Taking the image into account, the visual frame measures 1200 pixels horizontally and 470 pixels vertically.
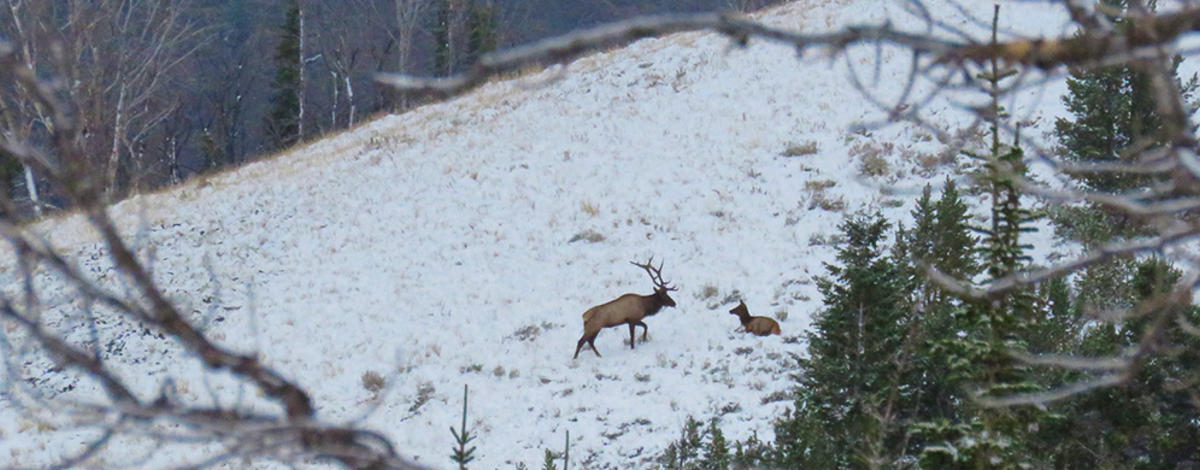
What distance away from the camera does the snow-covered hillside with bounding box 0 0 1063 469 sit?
11.3 meters

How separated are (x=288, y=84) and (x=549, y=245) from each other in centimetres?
2964

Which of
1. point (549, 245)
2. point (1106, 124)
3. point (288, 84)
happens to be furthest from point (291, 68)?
point (1106, 124)

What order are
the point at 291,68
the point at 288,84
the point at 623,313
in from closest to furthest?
1. the point at 623,313
2. the point at 288,84
3. the point at 291,68

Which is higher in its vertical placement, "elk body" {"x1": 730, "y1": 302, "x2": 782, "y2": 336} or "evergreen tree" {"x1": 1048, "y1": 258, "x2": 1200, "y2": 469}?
"evergreen tree" {"x1": 1048, "y1": 258, "x2": 1200, "y2": 469}

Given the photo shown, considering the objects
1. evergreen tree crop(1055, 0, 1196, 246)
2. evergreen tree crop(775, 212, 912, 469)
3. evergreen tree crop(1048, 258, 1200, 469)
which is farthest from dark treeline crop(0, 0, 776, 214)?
evergreen tree crop(1048, 258, 1200, 469)

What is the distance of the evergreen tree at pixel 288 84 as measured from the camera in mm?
41969

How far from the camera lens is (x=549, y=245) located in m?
16.1

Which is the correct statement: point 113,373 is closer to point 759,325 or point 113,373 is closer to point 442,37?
point 759,325

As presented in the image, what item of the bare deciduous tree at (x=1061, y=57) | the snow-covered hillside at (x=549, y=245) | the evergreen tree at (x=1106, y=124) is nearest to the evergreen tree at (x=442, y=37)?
the snow-covered hillside at (x=549, y=245)

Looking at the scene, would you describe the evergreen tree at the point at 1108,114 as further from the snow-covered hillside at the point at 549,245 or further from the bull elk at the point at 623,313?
the bull elk at the point at 623,313

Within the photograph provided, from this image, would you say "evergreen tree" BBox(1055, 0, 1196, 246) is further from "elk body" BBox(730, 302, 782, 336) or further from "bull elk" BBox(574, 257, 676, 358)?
"bull elk" BBox(574, 257, 676, 358)

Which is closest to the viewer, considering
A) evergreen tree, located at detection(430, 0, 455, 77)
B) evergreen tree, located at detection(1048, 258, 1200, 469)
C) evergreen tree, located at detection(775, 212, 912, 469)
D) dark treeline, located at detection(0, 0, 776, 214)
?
evergreen tree, located at detection(1048, 258, 1200, 469)

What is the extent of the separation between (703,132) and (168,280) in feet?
33.0

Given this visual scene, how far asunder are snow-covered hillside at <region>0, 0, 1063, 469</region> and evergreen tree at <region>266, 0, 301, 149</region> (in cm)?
1869
